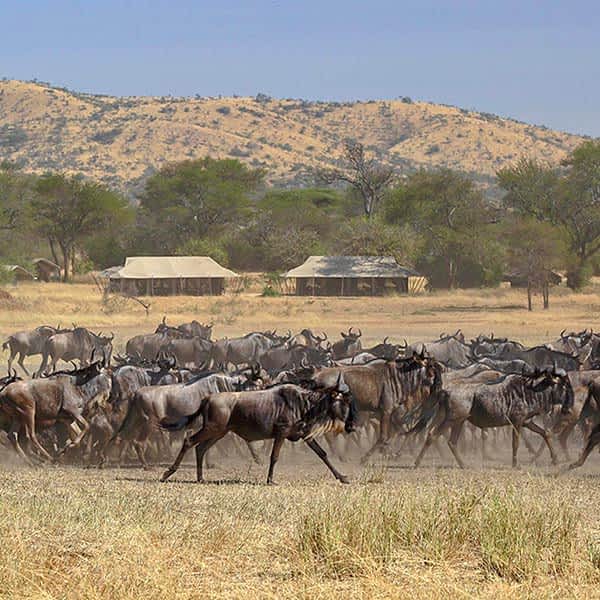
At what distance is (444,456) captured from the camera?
16469 mm

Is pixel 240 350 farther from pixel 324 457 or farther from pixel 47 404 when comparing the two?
pixel 324 457

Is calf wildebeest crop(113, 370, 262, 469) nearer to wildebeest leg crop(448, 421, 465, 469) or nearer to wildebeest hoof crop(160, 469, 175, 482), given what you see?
wildebeest hoof crop(160, 469, 175, 482)

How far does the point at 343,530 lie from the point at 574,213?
62161 millimetres

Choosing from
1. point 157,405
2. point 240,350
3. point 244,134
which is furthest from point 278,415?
point 244,134

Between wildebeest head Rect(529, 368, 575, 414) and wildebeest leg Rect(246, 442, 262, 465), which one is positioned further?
wildebeest head Rect(529, 368, 575, 414)

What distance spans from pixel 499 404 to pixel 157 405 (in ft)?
13.2

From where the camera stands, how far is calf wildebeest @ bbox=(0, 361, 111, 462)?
14.6 metres

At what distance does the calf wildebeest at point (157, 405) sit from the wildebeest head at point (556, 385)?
337cm

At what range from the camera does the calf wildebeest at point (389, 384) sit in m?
15.8

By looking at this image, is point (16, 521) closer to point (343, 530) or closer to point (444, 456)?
point (343, 530)

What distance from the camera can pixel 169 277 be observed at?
6425 cm

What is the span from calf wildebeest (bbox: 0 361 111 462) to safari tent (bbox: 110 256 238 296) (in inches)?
1912

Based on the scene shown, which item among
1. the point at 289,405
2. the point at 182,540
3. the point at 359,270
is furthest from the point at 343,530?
the point at 359,270

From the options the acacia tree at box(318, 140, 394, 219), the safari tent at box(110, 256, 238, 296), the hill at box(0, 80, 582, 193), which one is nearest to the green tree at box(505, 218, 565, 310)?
the safari tent at box(110, 256, 238, 296)
